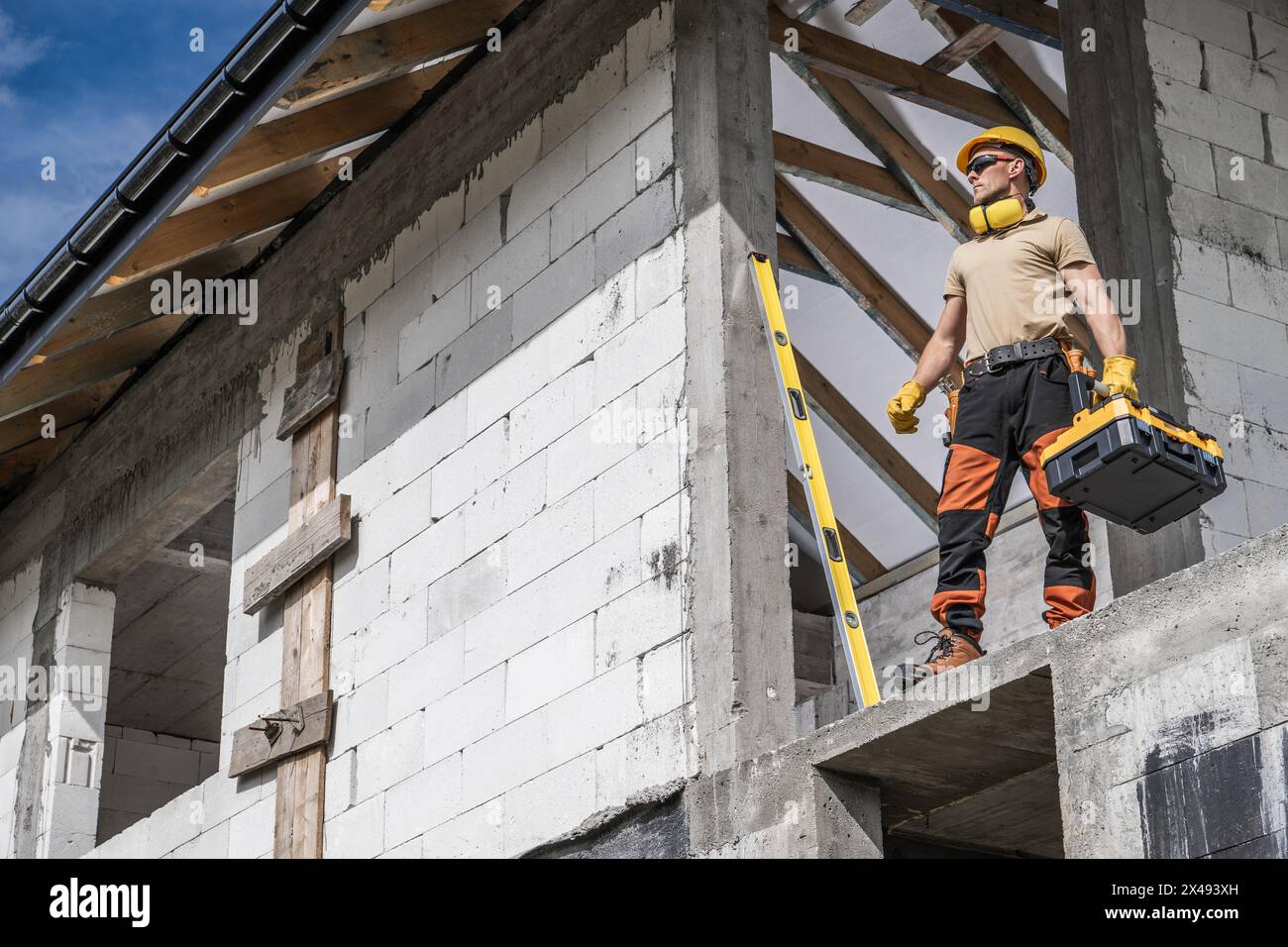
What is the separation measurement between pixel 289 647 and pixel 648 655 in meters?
2.74

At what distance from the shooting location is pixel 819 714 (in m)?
14.2

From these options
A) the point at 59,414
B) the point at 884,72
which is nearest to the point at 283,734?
the point at 59,414

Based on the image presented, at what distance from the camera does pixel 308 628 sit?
9078 millimetres

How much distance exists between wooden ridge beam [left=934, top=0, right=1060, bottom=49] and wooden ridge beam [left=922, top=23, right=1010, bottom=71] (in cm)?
Answer: 43

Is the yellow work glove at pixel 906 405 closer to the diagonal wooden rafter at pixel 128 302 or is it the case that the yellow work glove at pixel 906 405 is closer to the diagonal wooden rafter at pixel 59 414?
the diagonal wooden rafter at pixel 128 302

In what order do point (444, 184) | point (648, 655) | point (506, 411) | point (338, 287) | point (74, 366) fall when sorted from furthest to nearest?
1. point (74, 366)
2. point (338, 287)
3. point (444, 184)
4. point (506, 411)
5. point (648, 655)

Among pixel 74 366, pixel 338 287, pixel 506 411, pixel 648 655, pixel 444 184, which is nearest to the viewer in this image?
pixel 648 655

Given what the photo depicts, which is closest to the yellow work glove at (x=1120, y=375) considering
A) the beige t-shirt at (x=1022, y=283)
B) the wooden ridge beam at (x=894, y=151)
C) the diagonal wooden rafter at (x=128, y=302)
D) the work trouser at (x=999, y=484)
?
the work trouser at (x=999, y=484)

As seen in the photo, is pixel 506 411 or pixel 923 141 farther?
pixel 923 141

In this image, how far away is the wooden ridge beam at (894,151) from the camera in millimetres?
11156

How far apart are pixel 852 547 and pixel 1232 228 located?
7.07 m

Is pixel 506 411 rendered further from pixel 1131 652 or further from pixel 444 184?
pixel 1131 652

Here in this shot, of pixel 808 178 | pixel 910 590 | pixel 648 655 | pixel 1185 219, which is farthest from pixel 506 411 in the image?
pixel 910 590

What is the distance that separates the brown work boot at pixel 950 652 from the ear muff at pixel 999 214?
1.32 metres
